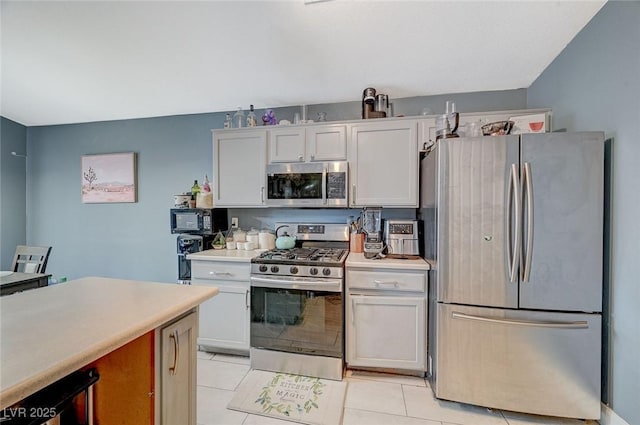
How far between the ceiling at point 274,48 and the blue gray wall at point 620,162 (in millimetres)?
245

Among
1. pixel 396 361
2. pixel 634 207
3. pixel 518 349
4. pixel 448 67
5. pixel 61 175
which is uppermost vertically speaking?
pixel 448 67

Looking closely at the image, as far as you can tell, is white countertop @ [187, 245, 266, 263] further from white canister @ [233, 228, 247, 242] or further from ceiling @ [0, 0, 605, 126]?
ceiling @ [0, 0, 605, 126]

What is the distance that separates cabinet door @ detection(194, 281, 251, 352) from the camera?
2324 mm

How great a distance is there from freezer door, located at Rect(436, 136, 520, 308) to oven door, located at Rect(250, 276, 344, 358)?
81cm

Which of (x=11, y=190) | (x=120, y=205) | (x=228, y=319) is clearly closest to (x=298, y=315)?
(x=228, y=319)

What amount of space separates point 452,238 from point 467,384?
0.97 m

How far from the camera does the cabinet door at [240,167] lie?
8.82 feet

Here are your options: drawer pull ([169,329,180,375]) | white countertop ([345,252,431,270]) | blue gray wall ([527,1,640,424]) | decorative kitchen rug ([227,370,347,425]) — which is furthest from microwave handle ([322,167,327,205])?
blue gray wall ([527,1,640,424])

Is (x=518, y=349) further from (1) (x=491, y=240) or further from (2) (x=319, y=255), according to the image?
(2) (x=319, y=255)

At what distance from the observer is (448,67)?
7.43 feet

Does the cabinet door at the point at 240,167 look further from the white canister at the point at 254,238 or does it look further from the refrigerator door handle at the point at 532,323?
the refrigerator door handle at the point at 532,323

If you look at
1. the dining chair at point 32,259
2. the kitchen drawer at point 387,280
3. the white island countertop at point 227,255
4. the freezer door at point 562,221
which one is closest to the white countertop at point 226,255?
the white island countertop at point 227,255

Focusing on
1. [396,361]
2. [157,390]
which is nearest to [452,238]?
[396,361]

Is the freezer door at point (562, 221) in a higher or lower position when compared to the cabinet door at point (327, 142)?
lower
